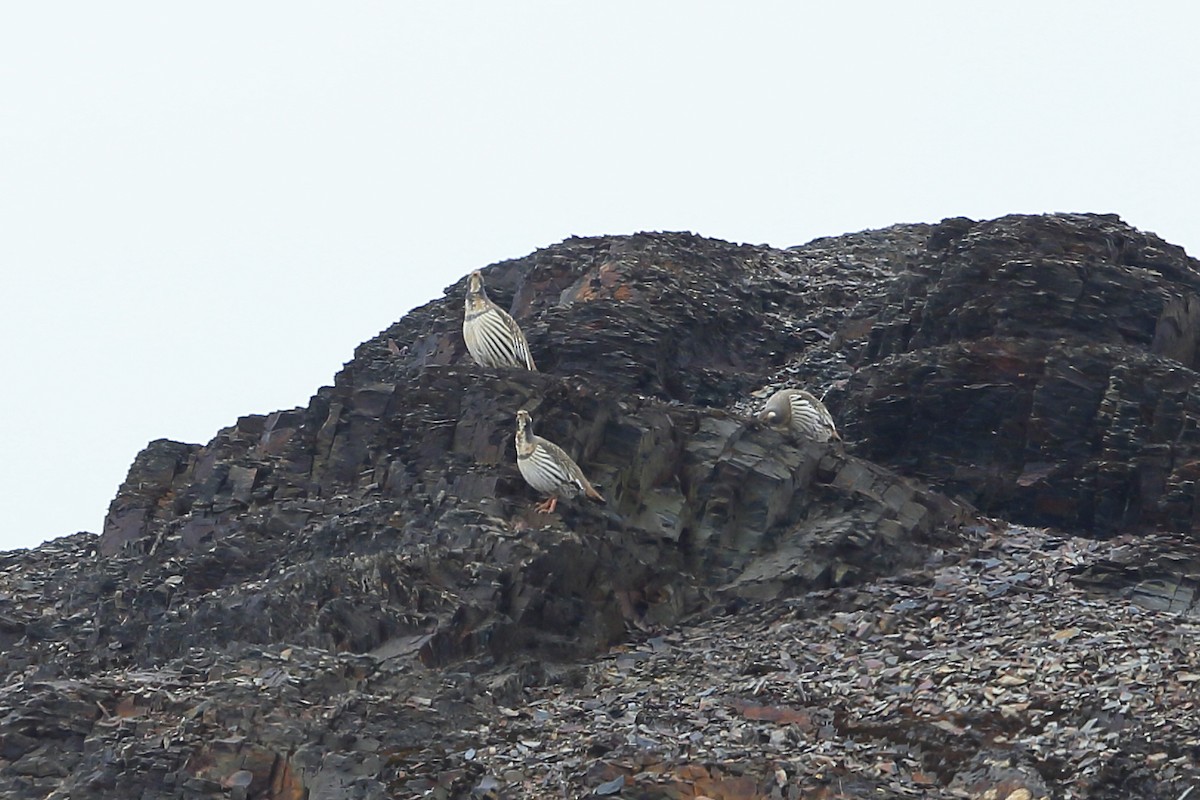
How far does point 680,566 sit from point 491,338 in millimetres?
6856

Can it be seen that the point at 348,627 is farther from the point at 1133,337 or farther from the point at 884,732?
the point at 1133,337

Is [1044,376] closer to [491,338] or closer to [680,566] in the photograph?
[680,566]

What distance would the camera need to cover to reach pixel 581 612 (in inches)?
1207

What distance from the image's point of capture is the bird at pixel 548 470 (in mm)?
31938

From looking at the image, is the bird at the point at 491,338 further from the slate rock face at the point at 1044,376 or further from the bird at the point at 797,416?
the slate rock face at the point at 1044,376

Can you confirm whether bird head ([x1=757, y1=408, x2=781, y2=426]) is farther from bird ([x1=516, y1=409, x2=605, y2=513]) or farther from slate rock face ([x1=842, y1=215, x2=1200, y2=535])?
bird ([x1=516, y1=409, x2=605, y2=513])

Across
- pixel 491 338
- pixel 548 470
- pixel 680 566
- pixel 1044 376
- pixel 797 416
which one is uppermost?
pixel 491 338

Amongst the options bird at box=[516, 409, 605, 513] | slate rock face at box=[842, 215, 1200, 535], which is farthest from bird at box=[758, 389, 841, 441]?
bird at box=[516, 409, 605, 513]

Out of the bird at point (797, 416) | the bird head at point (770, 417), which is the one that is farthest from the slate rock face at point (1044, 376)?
the bird head at point (770, 417)

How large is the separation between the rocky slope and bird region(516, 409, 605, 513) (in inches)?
11.9

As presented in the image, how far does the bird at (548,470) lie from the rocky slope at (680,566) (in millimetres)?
303

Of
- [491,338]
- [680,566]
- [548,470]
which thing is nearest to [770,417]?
[680,566]

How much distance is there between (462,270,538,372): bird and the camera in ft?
122

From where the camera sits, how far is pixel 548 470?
31953mm
